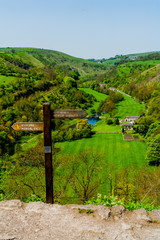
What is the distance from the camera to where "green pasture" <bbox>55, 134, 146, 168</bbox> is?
45.7m

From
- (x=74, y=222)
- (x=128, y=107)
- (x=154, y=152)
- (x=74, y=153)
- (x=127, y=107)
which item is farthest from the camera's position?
(x=127, y=107)

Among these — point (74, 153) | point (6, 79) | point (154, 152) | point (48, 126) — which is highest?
point (6, 79)

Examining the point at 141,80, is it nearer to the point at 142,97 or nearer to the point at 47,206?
the point at 142,97

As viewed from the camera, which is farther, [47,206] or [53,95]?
[53,95]

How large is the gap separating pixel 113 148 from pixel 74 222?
5007 cm

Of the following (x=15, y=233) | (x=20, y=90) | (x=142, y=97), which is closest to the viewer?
(x=15, y=233)

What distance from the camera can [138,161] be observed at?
149ft

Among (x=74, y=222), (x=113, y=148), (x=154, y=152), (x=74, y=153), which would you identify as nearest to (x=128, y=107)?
(x=113, y=148)

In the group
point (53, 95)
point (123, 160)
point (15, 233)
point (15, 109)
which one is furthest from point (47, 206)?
point (53, 95)

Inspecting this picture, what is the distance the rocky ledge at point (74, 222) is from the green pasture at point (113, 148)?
114ft

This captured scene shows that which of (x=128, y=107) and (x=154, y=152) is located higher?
(x=128, y=107)

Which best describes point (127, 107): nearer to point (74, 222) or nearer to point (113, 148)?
point (113, 148)

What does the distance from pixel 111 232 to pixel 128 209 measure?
151cm

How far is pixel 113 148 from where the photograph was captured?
54875 millimetres
